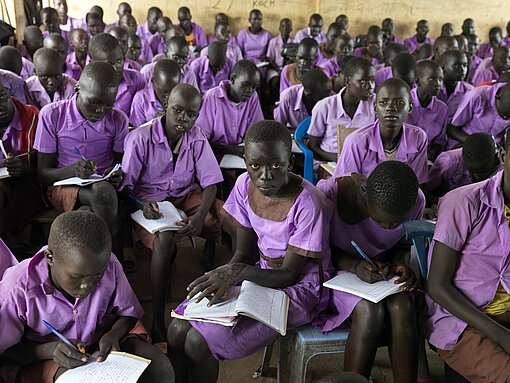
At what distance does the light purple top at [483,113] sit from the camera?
3.50 metres

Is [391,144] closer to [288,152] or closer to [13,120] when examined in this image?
[288,152]

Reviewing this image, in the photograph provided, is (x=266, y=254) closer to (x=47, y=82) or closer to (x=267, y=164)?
(x=267, y=164)

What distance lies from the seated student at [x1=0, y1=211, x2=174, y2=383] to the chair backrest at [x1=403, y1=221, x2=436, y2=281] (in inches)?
37.2

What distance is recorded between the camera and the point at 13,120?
2.59m

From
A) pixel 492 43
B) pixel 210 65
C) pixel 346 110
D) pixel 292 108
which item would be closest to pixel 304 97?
pixel 292 108

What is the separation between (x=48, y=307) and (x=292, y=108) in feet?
9.32

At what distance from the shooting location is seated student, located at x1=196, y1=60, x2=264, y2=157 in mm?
3377

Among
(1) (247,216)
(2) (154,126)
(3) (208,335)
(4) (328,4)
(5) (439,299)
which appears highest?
(4) (328,4)

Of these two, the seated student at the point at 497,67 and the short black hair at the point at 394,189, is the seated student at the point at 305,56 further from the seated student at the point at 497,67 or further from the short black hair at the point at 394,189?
the short black hair at the point at 394,189

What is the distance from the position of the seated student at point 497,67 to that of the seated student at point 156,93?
381 centimetres

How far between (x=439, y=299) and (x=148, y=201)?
1439mm

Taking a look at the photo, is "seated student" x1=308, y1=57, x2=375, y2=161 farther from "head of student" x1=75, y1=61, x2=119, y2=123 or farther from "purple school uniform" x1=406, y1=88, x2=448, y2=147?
"head of student" x1=75, y1=61, x2=119, y2=123

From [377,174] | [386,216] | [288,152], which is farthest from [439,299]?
[288,152]

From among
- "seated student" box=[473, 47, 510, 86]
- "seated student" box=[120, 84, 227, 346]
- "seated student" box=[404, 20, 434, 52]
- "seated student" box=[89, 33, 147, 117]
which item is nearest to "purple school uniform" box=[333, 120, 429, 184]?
"seated student" box=[120, 84, 227, 346]
